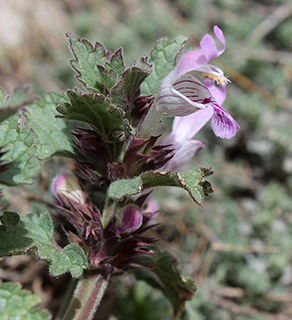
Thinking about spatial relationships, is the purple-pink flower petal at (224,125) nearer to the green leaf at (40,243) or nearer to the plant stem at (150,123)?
the plant stem at (150,123)

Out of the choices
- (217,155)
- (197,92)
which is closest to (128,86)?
(197,92)

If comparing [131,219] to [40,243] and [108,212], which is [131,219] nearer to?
[108,212]

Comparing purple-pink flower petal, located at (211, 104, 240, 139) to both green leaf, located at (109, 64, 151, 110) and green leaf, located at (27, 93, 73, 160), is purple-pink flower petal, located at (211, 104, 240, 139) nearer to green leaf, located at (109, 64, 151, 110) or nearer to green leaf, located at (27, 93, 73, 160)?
green leaf, located at (109, 64, 151, 110)

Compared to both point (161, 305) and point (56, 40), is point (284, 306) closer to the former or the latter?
point (161, 305)

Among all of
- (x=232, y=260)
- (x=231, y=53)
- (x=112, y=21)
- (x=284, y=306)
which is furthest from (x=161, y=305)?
(x=112, y=21)

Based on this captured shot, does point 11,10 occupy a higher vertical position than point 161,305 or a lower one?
higher

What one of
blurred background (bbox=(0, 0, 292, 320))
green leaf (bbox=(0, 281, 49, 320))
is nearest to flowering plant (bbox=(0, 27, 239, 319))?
green leaf (bbox=(0, 281, 49, 320))
